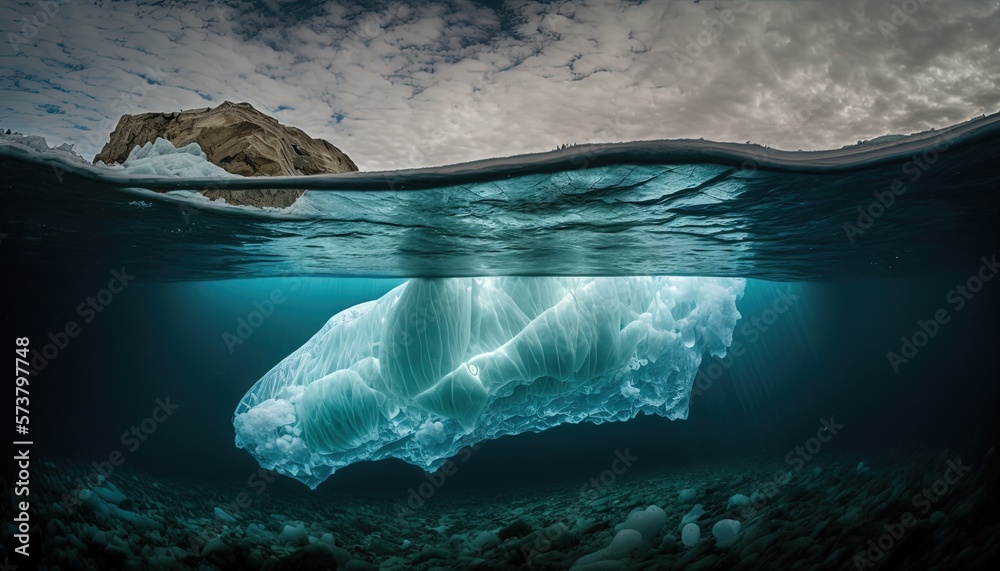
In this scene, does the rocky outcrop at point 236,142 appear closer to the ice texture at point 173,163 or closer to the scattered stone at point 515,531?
the ice texture at point 173,163

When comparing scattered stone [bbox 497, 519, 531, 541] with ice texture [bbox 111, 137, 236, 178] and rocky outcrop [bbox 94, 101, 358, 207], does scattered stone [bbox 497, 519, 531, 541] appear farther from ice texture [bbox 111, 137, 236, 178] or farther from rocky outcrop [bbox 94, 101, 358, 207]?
ice texture [bbox 111, 137, 236, 178]

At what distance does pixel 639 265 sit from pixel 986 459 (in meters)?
6.67

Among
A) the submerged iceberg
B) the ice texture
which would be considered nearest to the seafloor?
the submerged iceberg

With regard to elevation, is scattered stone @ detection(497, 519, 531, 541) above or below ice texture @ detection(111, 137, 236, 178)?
below

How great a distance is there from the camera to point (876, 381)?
1775 inches

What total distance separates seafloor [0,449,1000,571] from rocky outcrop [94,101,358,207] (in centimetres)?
449

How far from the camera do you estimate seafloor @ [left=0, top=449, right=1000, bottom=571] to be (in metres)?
4.65

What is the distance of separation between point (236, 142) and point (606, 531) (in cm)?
723

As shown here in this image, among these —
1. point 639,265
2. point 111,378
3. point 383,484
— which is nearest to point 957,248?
point 639,265

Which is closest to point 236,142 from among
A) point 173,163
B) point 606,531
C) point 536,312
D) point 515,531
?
point 173,163

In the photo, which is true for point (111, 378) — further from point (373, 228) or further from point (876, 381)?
point (876, 381)

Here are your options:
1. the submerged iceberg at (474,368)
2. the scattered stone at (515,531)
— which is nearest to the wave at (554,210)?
the submerged iceberg at (474,368)

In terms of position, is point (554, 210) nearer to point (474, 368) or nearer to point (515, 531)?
point (474, 368)

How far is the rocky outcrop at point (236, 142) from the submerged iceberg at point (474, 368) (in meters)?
2.99
